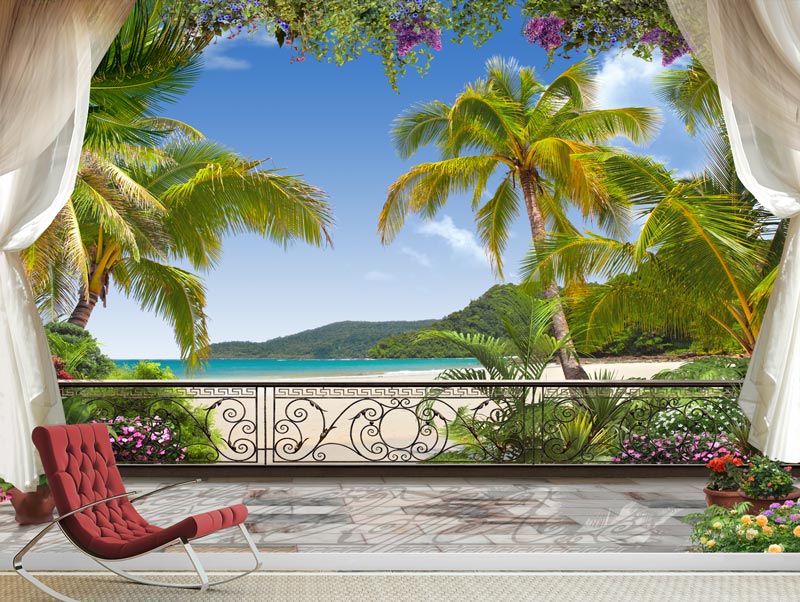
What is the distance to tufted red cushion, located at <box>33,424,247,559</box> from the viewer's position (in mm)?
3002

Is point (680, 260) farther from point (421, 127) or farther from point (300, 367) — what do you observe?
point (300, 367)

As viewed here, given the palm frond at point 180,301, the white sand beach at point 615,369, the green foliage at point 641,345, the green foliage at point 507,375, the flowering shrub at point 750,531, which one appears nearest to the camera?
the flowering shrub at point 750,531

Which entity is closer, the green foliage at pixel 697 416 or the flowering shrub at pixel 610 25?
the flowering shrub at pixel 610 25

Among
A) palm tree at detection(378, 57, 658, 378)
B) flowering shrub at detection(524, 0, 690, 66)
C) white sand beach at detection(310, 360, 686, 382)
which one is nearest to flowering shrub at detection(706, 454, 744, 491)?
flowering shrub at detection(524, 0, 690, 66)

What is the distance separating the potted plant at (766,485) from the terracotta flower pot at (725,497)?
0.15 m

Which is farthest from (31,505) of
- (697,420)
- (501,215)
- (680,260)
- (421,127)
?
(421,127)

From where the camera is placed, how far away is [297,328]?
119ft

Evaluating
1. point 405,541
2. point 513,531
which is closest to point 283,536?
point 405,541

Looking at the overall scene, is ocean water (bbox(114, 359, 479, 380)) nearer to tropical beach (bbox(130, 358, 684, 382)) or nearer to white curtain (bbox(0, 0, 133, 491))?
tropical beach (bbox(130, 358, 684, 382))

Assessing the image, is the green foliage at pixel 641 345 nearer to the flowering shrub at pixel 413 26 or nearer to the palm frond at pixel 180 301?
the palm frond at pixel 180 301

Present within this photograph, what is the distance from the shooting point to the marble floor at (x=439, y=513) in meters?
4.52

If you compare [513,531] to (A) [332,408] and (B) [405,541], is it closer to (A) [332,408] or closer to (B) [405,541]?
(B) [405,541]

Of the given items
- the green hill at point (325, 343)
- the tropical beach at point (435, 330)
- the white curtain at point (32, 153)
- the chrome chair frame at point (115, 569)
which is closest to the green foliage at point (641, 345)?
the green hill at point (325, 343)

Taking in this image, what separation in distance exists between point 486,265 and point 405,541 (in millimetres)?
33857
